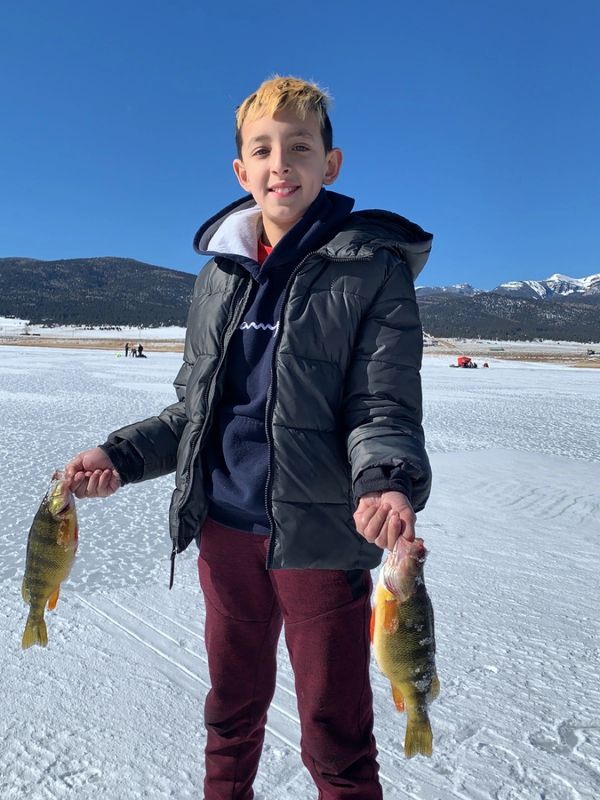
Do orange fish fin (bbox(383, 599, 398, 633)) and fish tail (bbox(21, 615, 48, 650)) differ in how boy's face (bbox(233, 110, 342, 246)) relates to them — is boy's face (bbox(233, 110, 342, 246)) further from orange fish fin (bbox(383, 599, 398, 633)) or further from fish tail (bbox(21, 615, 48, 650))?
fish tail (bbox(21, 615, 48, 650))

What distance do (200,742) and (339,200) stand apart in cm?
198

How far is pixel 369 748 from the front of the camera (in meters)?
1.63

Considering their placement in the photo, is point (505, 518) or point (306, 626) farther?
point (505, 518)

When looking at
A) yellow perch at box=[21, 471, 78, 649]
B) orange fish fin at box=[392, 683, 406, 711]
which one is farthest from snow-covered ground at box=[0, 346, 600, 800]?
orange fish fin at box=[392, 683, 406, 711]

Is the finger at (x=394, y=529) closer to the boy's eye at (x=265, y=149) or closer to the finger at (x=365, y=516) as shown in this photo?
the finger at (x=365, y=516)

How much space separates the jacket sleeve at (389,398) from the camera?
1.38m

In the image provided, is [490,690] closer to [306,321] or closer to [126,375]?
[306,321]

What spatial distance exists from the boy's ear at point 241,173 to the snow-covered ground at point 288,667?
77.5 inches

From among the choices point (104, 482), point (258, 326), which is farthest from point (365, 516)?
point (104, 482)

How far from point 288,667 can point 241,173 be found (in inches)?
84.4

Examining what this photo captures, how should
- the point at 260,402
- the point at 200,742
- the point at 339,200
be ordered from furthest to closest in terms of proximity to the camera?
the point at 200,742 → the point at 339,200 → the point at 260,402

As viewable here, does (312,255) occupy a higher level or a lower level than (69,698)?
higher

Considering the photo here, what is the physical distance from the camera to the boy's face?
170 cm

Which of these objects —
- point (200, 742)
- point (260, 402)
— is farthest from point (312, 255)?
A: point (200, 742)
